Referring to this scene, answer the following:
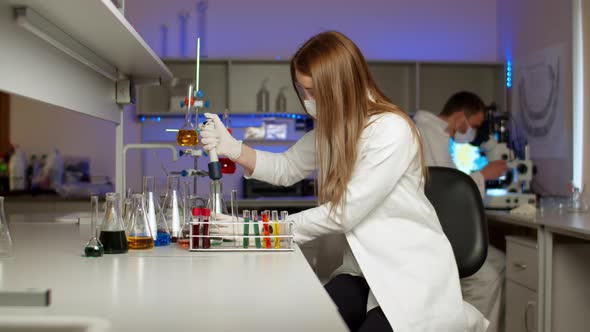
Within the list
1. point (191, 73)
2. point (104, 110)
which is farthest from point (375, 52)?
point (104, 110)

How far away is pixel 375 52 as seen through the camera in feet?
15.8

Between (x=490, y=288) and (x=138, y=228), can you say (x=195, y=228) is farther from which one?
(x=490, y=288)

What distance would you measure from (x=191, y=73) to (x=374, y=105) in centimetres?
315

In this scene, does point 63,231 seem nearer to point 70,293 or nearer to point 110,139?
point 70,293

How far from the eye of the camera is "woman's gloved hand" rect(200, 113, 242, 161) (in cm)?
165

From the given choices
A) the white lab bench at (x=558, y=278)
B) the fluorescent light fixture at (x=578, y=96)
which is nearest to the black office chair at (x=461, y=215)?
the white lab bench at (x=558, y=278)

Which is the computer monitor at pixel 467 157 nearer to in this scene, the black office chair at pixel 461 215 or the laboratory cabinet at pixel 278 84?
the laboratory cabinet at pixel 278 84

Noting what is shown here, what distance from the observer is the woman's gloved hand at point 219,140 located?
1.65m

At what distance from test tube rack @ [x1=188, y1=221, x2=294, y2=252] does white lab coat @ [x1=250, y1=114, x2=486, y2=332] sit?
98 millimetres

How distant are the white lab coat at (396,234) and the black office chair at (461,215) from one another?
20.4 inches

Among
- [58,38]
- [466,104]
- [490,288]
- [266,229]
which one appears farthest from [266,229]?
A: [466,104]

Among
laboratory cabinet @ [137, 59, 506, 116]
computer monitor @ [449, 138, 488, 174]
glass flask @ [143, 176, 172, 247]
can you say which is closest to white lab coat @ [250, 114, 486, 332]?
glass flask @ [143, 176, 172, 247]

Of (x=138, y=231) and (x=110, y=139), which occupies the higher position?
(x=110, y=139)

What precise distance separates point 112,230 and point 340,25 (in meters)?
3.75
